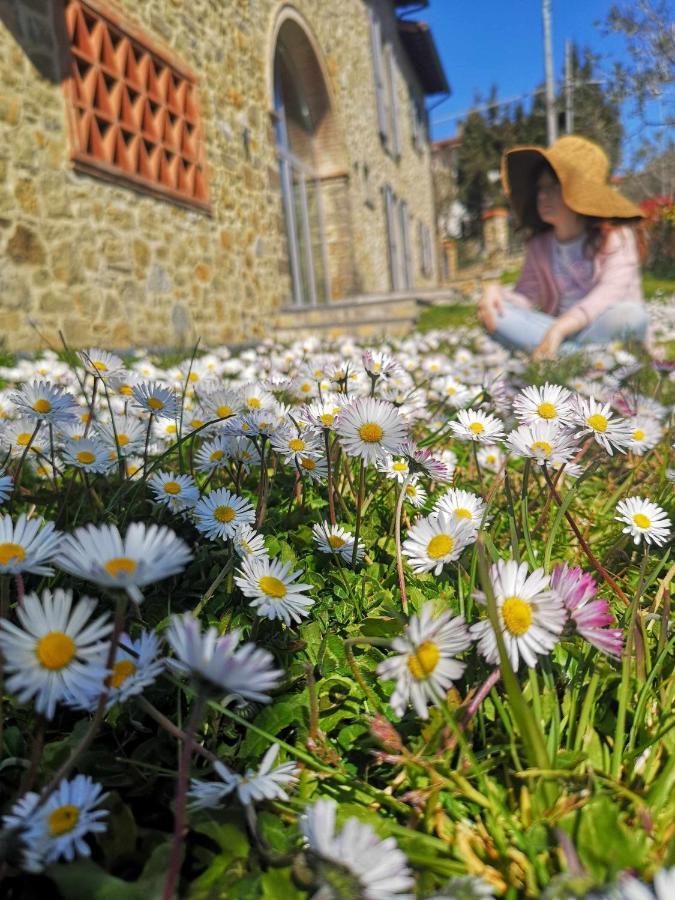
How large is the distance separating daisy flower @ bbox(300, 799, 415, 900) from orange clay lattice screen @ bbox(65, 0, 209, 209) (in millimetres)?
4927

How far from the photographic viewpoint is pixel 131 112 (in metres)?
5.19

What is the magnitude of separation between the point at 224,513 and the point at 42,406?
1.41ft

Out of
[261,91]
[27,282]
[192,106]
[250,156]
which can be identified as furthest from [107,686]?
[261,91]

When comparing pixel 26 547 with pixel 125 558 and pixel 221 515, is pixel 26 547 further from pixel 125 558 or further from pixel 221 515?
pixel 221 515

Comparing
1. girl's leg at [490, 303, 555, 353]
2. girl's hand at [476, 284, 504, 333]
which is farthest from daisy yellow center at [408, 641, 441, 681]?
girl's hand at [476, 284, 504, 333]

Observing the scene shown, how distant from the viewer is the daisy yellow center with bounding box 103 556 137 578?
0.57 metres

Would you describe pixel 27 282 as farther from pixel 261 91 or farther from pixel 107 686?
pixel 261 91

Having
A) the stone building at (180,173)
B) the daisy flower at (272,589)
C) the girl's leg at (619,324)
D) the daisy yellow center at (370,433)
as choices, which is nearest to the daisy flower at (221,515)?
the daisy flower at (272,589)

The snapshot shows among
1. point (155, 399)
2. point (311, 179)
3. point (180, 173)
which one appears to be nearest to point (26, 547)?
point (155, 399)

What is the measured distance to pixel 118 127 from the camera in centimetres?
498

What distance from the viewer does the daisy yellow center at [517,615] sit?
0.75 meters

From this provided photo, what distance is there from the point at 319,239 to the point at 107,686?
33.9 feet

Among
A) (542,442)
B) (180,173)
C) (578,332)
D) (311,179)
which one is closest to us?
(542,442)

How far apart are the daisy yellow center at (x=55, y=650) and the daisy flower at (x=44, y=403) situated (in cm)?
68
